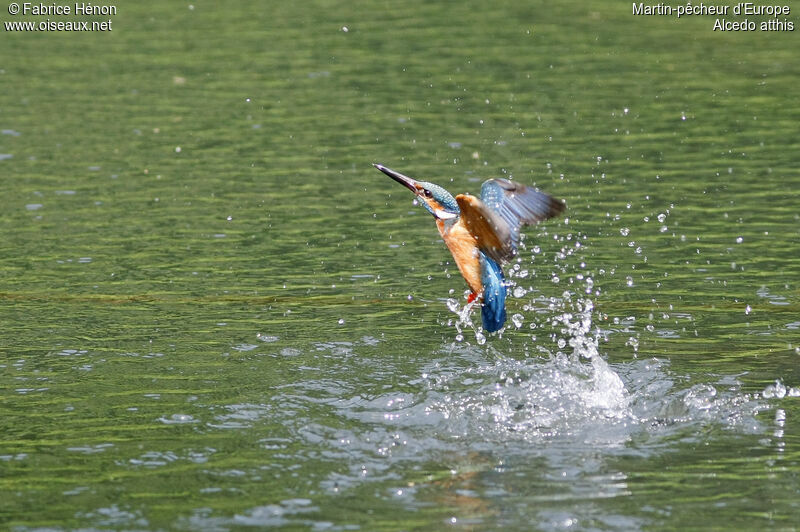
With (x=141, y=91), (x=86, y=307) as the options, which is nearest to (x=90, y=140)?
(x=141, y=91)

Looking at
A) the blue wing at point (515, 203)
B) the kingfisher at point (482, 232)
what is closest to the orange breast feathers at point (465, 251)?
the kingfisher at point (482, 232)

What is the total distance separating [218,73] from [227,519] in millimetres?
10789

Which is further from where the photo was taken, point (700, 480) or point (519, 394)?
point (519, 394)

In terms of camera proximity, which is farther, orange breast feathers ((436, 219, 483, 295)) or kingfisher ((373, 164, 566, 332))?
orange breast feathers ((436, 219, 483, 295))

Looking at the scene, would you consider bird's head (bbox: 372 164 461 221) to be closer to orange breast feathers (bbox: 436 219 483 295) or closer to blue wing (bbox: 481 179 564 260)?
orange breast feathers (bbox: 436 219 483 295)

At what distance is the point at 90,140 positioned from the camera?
1286 cm

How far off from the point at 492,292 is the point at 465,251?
1.01 ft

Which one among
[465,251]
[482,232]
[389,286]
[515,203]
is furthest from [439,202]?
[389,286]

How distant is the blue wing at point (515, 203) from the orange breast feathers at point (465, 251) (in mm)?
208

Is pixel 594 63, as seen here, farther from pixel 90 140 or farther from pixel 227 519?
pixel 227 519

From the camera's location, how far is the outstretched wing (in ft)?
20.1

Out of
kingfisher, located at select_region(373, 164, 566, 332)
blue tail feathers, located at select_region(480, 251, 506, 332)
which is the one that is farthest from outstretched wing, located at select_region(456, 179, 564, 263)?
blue tail feathers, located at select_region(480, 251, 506, 332)

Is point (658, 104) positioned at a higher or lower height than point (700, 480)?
higher

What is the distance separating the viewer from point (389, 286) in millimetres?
8906
